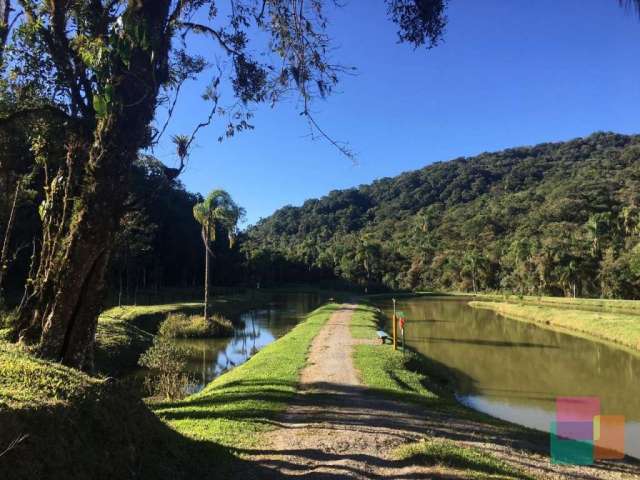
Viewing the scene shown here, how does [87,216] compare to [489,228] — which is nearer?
[87,216]

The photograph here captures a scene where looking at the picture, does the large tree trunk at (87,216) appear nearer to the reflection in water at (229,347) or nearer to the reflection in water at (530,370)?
the reflection in water at (229,347)

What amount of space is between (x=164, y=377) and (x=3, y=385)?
11.8 m

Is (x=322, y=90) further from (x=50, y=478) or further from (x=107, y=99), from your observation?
(x=50, y=478)

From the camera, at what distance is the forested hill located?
213ft

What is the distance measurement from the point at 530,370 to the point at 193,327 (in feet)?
60.1

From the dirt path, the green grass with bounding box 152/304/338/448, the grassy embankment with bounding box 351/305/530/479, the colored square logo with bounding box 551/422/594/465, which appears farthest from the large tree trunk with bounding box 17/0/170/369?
the colored square logo with bounding box 551/422/594/465

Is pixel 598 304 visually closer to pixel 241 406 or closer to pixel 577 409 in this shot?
pixel 577 409

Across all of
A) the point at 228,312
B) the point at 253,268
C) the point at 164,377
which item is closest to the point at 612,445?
the point at 164,377

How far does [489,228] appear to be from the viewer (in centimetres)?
10306

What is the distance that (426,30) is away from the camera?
651 cm

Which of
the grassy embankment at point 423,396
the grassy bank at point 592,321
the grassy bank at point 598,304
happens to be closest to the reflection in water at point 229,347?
the grassy embankment at point 423,396

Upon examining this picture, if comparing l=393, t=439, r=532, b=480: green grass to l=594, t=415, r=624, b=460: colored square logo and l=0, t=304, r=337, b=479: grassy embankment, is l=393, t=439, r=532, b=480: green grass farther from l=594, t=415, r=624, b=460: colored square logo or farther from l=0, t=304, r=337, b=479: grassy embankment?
l=594, t=415, r=624, b=460: colored square logo

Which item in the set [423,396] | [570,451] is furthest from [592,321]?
[570,451]

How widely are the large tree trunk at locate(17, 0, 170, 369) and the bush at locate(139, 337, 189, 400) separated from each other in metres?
8.58
